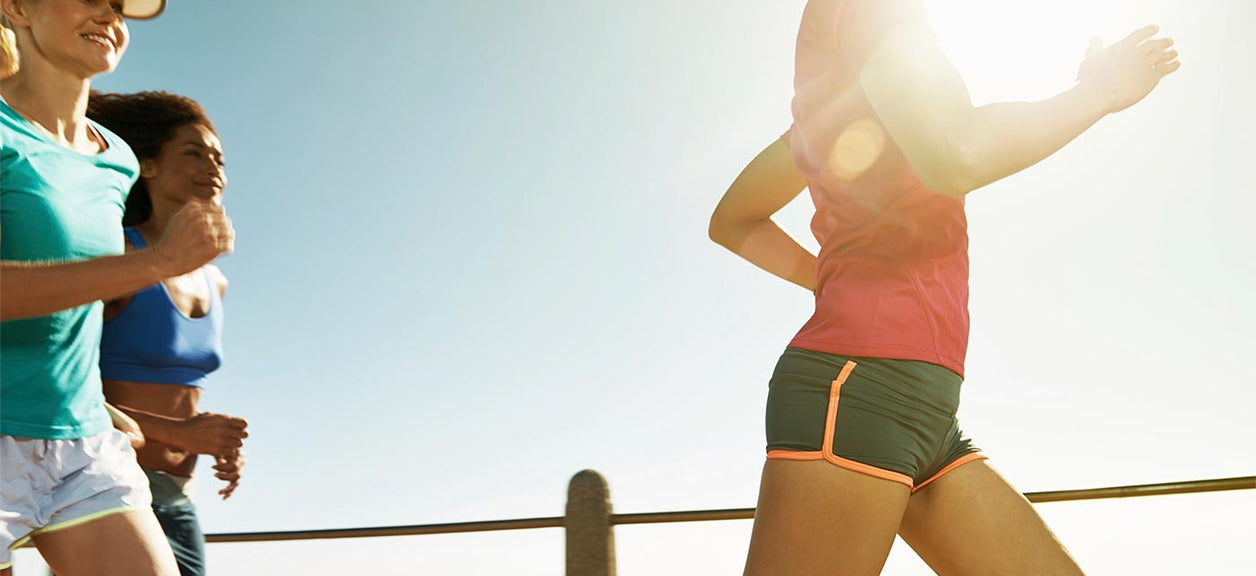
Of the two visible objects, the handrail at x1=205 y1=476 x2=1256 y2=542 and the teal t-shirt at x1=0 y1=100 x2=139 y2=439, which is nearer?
the teal t-shirt at x1=0 y1=100 x2=139 y2=439

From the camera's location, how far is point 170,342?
264 centimetres

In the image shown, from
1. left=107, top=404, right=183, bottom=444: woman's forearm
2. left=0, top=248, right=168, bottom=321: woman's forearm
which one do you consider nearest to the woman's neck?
left=0, top=248, right=168, bottom=321: woman's forearm

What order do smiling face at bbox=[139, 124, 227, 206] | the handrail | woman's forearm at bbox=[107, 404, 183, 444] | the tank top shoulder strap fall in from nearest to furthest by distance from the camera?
woman's forearm at bbox=[107, 404, 183, 444] < the tank top shoulder strap < smiling face at bbox=[139, 124, 227, 206] < the handrail

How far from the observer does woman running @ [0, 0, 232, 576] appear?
166cm

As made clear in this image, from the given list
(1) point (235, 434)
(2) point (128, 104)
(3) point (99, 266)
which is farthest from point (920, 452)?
(2) point (128, 104)

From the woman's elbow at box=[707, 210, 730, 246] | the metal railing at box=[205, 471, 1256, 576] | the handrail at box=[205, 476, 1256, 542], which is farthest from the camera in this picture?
the metal railing at box=[205, 471, 1256, 576]

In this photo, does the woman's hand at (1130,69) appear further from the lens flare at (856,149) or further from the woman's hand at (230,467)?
the woman's hand at (230,467)

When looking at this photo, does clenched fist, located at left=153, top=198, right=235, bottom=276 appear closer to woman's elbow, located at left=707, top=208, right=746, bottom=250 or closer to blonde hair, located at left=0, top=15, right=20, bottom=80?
blonde hair, located at left=0, top=15, right=20, bottom=80

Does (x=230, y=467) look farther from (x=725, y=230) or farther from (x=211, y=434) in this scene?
(x=725, y=230)

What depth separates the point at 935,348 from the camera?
57.6 inches

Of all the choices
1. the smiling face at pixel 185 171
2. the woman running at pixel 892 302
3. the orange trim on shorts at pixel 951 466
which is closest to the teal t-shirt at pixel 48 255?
the smiling face at pixel 185 171

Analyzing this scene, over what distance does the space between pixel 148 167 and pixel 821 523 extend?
253 cm

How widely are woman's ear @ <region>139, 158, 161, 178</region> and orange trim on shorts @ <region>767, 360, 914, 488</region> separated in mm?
2380

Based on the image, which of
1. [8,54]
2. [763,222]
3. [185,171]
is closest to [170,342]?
[185,171]
